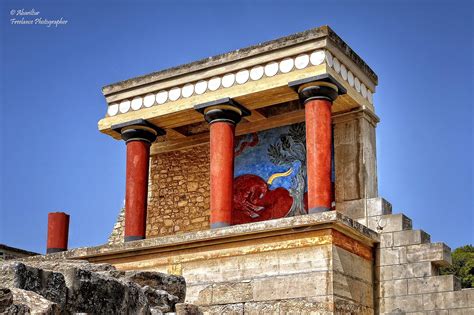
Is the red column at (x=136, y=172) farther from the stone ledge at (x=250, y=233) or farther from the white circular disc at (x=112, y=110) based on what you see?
the stone ledge at (x=250, y=233)

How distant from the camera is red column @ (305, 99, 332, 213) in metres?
Result: 11.4

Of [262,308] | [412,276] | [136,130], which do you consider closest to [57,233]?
[136,130]

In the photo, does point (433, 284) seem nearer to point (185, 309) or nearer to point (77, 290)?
point (185, 309)

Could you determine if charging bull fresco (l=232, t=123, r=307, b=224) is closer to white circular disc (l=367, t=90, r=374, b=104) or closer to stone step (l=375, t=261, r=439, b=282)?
white circular disc (l=367, t=90, r=374, b=104)

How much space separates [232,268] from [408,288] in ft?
9.16

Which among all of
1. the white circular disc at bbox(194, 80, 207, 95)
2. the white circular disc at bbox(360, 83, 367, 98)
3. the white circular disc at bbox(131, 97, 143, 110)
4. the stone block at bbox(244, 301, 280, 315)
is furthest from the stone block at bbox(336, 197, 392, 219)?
the white circular disc at bbox(131, 97, 143, 110)

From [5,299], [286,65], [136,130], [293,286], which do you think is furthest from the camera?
[136,130]

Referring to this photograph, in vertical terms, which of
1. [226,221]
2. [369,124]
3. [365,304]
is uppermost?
[369,124]

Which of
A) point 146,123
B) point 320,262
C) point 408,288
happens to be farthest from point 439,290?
point 146,123

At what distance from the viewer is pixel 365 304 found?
11.0 metres

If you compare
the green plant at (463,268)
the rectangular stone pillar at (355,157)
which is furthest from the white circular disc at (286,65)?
the green plant at (463,268)

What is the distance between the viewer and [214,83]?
1344cm

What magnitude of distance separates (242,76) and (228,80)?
0.31m

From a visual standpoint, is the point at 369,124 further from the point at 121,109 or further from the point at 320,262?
the point at 121,109
